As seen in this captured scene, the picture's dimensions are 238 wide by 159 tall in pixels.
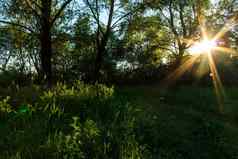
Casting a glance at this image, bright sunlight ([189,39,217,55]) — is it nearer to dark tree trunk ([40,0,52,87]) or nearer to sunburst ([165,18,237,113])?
sunburst ([165,18,237,113])

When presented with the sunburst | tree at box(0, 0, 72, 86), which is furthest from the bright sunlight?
tree at box(0, 0, 72, 86)

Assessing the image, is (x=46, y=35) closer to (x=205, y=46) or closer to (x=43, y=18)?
(x=43, y=18)

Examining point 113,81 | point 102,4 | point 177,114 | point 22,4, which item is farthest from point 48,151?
point 102,4

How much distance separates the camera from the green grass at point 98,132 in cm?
510

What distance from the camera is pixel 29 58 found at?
1646 inches

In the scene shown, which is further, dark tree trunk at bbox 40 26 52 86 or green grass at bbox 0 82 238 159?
dark tree trunk at bbox 40 26 52 86

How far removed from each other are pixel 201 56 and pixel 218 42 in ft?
15.3

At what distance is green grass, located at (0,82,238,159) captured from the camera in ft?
16.7

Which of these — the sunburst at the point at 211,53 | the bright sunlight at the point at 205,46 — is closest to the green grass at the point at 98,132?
the sunburst at the point at 211,53

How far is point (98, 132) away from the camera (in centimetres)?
568

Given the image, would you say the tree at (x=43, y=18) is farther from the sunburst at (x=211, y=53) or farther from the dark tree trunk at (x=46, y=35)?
the sunburst at (x=211, y=53)

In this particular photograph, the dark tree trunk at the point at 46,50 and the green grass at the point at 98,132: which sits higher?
the dark tree trunk at the point at 46,50

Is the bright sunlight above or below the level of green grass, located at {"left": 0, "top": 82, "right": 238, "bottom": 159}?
above

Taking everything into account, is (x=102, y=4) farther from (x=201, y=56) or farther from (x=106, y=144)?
(x=106, y=144)
